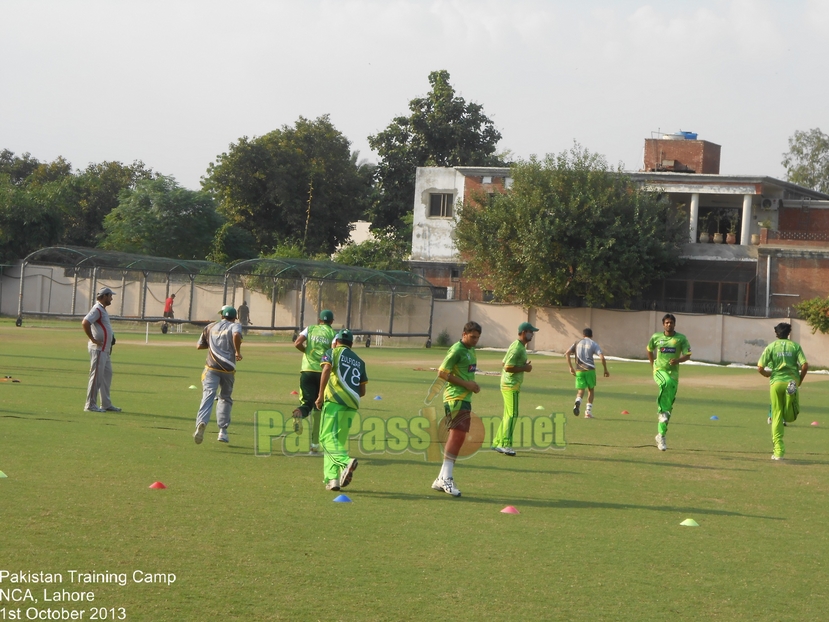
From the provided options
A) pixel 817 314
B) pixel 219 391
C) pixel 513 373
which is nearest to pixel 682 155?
pixel 817 314

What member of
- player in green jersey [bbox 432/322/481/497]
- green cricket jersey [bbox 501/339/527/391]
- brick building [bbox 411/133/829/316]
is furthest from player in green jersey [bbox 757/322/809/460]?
brick building [bbox 411/133/829/316]

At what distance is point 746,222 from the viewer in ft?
149

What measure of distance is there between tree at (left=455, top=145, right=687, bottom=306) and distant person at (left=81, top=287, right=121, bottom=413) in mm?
28729

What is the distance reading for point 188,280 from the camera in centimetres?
4334

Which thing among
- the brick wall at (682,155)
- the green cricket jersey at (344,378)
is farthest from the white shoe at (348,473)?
the brick wall at (682,155)

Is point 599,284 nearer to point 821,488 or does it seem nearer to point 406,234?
point 406,234

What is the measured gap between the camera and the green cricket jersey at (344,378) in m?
9.15

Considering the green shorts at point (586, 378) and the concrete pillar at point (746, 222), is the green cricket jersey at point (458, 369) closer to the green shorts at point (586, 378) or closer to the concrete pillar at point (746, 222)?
the green shorts at point (586, 378)

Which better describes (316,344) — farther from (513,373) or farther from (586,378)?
(586,378)

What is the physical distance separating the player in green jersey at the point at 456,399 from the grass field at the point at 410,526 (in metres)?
0.32

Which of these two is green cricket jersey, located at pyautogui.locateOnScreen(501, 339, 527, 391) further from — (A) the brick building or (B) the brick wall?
(B) the brick wall

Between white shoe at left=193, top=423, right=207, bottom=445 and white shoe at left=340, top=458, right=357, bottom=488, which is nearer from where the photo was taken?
white shoe at left=340, top=458, right=357, bottom=488

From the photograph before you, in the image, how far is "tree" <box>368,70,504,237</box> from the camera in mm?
62000

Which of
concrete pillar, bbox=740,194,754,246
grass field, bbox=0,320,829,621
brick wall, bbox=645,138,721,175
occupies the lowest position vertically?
grass field, bbox=0,320,829,621
